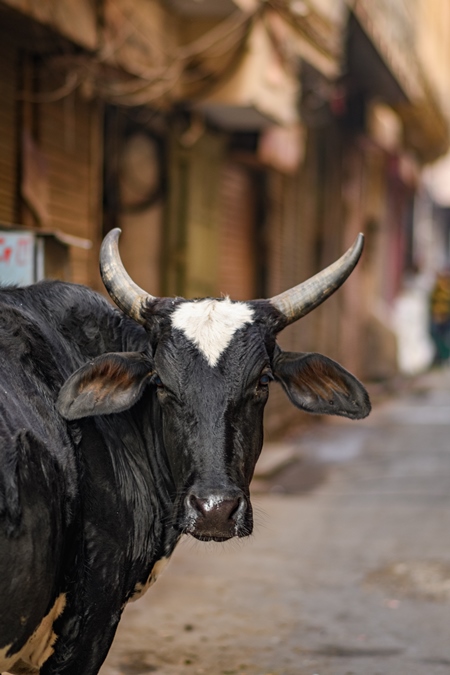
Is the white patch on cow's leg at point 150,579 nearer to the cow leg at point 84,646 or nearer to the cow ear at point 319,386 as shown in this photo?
the cow leg at point 84,646

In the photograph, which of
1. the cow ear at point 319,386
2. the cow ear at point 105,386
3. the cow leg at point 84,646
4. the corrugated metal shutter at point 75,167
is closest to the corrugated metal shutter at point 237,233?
the corrugated metal shutter at point 75,167

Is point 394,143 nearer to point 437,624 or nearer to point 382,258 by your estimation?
point 382,258

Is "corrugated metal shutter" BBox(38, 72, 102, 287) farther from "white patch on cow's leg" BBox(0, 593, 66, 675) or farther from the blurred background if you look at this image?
"white patch on cow's leg" BBox(0, 593, 66, 675)

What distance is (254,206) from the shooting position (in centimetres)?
1370

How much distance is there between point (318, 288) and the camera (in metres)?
4.11

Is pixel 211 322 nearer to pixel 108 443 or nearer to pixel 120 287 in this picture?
pixel 120 287

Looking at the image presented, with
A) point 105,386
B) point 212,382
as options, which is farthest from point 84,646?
point 212,382

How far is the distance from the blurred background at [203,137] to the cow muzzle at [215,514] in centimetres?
234

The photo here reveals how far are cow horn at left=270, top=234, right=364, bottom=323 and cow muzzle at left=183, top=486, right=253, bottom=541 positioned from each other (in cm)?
78

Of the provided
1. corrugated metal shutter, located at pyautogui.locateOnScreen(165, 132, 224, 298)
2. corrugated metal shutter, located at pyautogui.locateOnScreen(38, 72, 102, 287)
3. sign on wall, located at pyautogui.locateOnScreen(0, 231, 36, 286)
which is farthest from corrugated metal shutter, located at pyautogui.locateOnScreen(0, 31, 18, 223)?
corrugated metal shutter, located at pyautogui.locateOnScreen(165, 132, 224, 298)

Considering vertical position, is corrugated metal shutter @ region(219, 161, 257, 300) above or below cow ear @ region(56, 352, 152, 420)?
above

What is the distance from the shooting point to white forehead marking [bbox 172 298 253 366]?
154 inches

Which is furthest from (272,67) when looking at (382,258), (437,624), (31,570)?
(382,258)

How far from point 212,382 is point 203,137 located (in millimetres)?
7761
